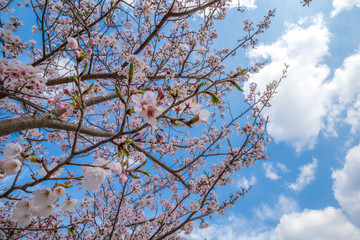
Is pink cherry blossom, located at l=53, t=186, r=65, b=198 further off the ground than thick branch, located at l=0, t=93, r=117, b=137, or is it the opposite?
thick branch, located at l=0, t=93, r=117, b=137

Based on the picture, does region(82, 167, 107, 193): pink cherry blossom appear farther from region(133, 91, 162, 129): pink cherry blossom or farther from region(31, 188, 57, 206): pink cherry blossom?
region(133, 91, 162, 129): pink cherry blossom

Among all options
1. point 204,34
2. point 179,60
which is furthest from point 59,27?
point 204,34

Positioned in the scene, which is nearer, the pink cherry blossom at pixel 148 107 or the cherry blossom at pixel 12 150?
the pink cherry blossom at pixel 148 107

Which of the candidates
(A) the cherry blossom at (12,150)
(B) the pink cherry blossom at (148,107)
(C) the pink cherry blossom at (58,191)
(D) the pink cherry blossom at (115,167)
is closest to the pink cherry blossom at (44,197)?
(C) the pink cherry blossom at (58,191)

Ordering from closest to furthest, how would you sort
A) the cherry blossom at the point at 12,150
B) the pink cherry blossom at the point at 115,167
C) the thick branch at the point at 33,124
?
the pink cherry blossom at the point at 115,167, the cherry blossom at the point at 12,150, the thick branch at the point at 33,124

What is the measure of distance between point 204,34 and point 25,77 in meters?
4.33

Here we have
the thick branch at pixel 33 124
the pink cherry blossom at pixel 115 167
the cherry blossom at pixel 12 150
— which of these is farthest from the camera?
the thick branch at pixel 33 124

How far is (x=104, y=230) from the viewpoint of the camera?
5215 millimetres

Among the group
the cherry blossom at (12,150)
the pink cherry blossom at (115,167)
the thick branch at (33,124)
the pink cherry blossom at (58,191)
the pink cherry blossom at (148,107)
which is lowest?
the pink cherry blossom at (115,167)

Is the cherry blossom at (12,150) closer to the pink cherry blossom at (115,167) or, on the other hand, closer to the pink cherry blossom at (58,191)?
the pink cherry blossom at (58,191)

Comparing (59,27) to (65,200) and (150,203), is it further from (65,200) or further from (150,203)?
(150,203)

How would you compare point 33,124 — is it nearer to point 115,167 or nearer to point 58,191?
point 58,191

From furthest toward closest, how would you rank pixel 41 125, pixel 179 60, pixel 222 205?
pixel 179 60 < pixel 222 205 < pixel 41 125

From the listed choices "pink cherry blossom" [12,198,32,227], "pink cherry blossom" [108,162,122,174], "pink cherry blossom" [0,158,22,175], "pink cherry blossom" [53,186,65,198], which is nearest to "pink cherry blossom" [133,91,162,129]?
"pink cherry blossom" [108,162,122,174]
